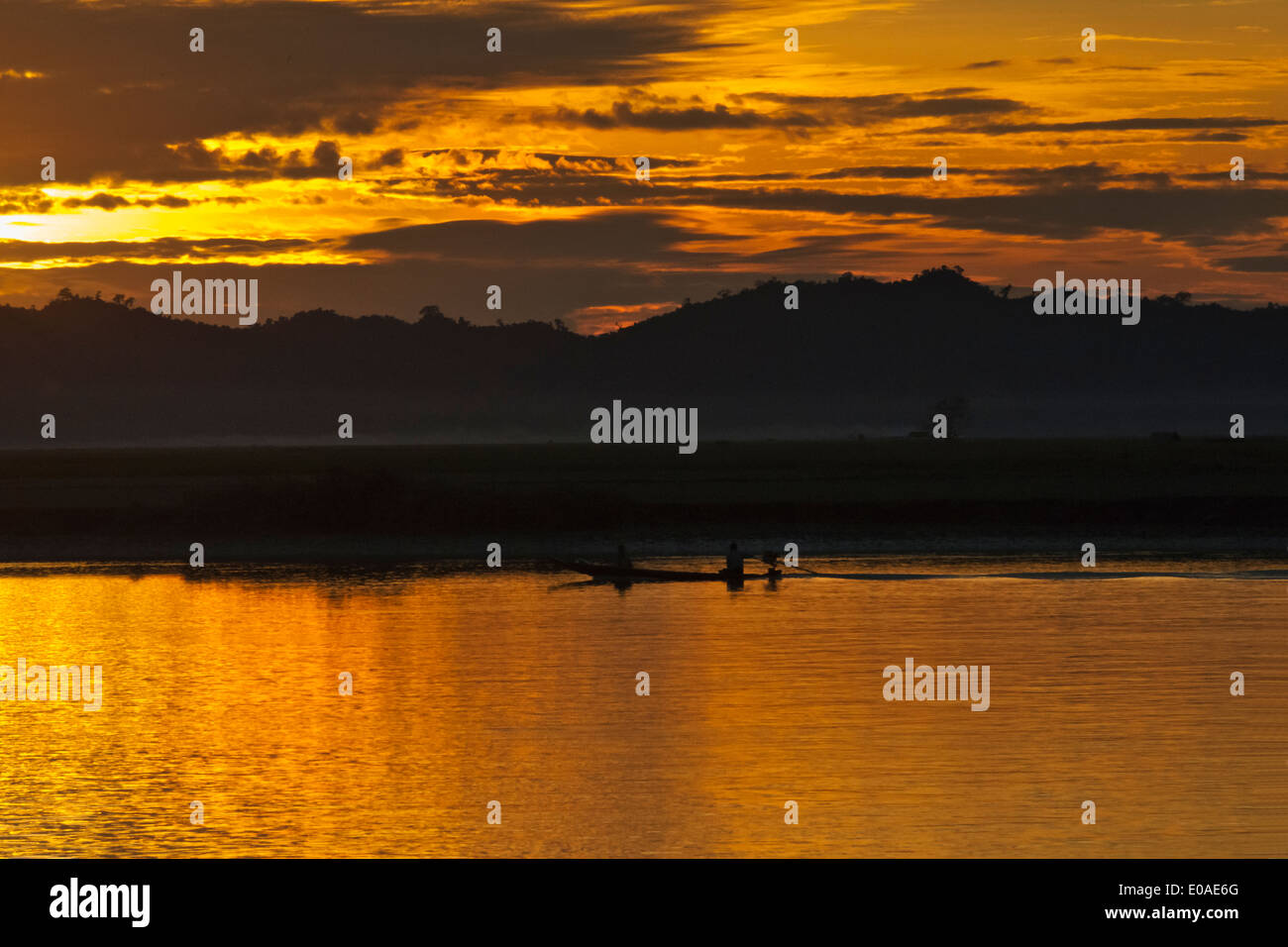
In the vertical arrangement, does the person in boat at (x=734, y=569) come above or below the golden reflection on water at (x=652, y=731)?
above

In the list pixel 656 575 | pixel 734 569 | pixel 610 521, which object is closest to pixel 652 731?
pixel 734 569

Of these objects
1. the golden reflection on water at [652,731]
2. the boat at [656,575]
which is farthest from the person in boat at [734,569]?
the golden reflection on water at [652,731]

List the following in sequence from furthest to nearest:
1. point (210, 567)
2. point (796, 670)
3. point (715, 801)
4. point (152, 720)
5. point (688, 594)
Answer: point (210, 567) → point (688, 594) → point (796, 670) → point (152, 720) → point (715, 801)

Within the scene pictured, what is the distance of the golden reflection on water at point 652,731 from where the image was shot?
21062mm

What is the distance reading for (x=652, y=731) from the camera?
2788cm

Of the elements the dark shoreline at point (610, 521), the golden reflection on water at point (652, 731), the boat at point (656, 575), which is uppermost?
the dark shoreline at point (610, 521)

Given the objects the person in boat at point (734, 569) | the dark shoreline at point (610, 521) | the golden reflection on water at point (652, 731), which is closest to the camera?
the golden reflection on water at point (652, 731)

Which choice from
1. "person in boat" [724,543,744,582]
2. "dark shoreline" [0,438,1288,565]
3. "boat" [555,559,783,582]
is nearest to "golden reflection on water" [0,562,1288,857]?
"person in boat" [724,543,744,582]

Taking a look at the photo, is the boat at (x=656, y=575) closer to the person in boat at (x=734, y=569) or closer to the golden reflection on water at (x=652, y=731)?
the person in boat at (x=734, y=569)
